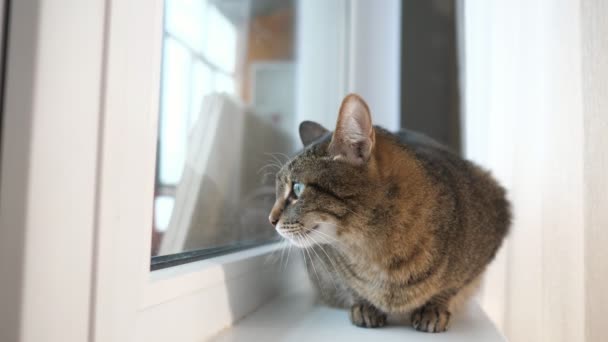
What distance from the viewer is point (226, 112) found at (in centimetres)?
116

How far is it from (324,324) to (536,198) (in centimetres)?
47

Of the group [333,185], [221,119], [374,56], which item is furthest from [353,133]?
[374,56]

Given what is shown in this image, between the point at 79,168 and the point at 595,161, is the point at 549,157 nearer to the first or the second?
the point at 595,161

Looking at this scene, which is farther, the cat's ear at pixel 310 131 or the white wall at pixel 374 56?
the white wall at pixel 374 56

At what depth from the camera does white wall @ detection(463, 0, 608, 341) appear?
2.15 ft

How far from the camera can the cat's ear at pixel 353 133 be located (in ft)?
2.53

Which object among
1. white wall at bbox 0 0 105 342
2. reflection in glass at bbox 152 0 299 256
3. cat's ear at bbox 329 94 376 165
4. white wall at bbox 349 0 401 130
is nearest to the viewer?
white wall at bbox 0 0 105 342

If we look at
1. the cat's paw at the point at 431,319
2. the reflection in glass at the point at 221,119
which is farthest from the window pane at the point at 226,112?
the cat's paw at the point at 431,319

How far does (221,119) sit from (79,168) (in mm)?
731

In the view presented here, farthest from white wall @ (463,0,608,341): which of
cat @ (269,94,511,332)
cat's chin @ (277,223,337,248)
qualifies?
cat's chin @ (277,223,337,248)

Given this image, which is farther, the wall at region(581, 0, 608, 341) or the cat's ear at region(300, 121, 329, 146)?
the cat's ear at region(300, 121, 329, 146)

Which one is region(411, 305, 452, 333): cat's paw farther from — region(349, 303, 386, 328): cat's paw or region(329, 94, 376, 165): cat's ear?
region(329, 94, 376, 165): cat's ear

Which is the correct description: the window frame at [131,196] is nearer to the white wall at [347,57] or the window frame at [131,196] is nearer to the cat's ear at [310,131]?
the cat's ear at [310,131]

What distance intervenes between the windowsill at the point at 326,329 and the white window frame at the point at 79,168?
0.99ft
